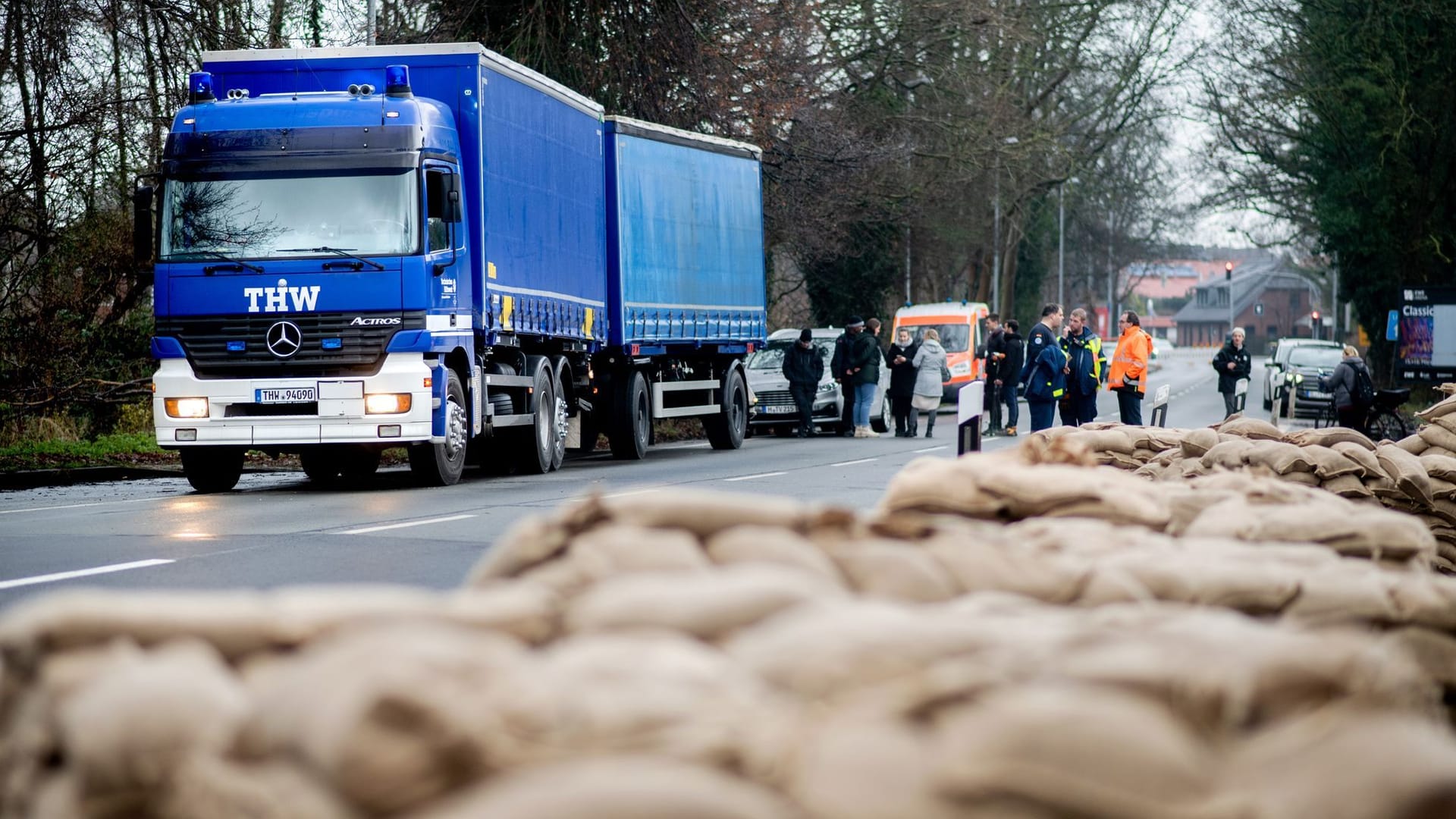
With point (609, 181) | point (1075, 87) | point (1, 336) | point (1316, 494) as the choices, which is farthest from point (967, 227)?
point (1316, 494)

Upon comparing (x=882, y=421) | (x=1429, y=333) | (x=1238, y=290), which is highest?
(x=1238, y=290)

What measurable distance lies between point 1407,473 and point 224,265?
12702 mm

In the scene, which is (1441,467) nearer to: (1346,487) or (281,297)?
(1346,487)

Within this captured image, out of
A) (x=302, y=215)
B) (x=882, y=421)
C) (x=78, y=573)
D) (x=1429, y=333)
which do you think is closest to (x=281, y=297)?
(x=302, y=215)

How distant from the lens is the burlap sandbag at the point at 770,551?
2887mm

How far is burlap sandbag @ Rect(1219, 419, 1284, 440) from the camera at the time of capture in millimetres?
7961

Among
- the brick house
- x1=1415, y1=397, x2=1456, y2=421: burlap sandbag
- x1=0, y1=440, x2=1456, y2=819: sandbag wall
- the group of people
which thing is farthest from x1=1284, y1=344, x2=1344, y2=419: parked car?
the brick house

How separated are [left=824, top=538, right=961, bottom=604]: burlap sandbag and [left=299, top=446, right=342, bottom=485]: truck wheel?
17579 millimetres

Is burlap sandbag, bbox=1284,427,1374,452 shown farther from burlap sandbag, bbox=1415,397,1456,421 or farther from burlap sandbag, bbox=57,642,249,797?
burlap sandbag, bbox=57,642,249,797

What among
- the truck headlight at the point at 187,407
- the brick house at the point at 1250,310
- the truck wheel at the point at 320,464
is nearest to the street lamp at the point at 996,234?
the truck wheel at the point at 320,464

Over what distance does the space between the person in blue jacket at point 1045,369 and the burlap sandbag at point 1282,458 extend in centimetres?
1476

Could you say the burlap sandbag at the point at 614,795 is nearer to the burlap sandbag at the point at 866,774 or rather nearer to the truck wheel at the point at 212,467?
the burlap sandbag at the point at 866,774

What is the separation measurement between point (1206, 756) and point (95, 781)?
1.34 m

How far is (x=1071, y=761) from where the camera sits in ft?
6.90
